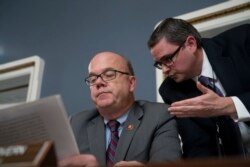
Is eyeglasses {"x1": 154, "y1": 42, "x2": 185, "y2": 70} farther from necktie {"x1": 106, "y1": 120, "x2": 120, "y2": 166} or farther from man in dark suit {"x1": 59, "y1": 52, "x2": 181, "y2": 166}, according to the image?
necktie {"x1": 106, "y1": 120, "x2": 120, "y2": 166}

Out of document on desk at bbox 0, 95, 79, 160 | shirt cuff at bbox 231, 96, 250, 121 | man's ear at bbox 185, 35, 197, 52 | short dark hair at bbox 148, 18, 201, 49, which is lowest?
shirt cuff at bbox 231, 96, 250, 121

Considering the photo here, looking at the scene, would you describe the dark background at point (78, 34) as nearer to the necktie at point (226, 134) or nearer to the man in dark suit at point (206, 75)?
the man in dark suit at point (206, 75)

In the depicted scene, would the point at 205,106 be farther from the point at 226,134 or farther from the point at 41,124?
the point at 41,124

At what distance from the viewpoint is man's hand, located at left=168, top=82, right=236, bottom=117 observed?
42.9 inches

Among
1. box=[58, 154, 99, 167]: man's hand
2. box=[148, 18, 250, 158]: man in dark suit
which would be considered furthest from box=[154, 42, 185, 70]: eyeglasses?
box=[58, 154, 99, 167]: man's hand

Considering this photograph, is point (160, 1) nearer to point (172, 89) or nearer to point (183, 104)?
point (172, 89)

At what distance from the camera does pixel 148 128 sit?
123 centimetres

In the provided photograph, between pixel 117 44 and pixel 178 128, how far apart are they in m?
0.79

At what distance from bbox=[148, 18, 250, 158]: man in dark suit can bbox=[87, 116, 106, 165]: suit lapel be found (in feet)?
1.04

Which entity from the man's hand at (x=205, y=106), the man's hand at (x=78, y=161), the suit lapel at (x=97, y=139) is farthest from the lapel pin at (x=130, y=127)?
the man's hand at (x=78, y=161)

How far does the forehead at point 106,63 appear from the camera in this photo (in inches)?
57.7

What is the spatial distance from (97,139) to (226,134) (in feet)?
1.73

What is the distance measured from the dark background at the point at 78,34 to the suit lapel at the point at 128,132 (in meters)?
0.42

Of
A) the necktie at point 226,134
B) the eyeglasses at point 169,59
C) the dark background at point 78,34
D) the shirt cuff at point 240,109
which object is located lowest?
the necktie at point 226,134
